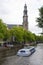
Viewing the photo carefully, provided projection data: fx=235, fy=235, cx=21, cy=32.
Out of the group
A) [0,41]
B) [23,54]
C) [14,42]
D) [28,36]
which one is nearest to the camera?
[23,54]

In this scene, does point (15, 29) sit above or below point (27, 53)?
above

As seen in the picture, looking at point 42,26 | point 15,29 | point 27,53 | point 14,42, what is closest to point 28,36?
point 14,42

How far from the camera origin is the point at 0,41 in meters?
105

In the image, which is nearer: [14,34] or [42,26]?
[42,26]

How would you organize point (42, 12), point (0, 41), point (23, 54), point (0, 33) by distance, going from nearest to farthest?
point (42, 12) → point (23, 54) → point (0, 33) → point (0, 41)

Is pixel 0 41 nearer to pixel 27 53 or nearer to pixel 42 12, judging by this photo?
pixel 27 53

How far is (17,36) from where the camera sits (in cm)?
10919

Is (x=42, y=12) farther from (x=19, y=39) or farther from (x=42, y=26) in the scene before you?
(x=19, y=39)

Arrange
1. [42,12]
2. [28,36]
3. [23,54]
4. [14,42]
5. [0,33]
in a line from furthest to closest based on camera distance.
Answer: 1. [28,36]
2. [14,42]
3. [0,33]
4. [23,54]
5. [42,12]

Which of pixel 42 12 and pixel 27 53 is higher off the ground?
pixel 42 12

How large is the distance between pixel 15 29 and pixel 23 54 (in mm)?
63812

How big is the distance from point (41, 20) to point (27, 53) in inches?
1415

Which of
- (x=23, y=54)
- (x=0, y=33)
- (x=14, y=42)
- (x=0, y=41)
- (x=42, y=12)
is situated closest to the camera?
(x=42, y=12)

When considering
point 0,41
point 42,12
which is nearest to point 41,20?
point 42,12
